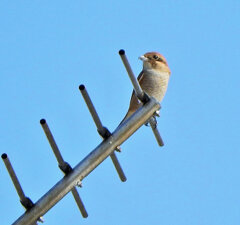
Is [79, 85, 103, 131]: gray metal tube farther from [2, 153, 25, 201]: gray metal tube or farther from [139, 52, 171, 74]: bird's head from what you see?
[139, 52, 171, 74]: bird's head

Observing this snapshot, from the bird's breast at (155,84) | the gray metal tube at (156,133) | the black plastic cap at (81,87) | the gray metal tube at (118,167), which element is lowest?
the bird's breast at (155,84)

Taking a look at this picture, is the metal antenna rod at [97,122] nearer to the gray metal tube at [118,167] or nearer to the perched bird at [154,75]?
the gray metal tube at [118,167]

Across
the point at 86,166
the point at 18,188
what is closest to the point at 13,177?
the point at 18,188

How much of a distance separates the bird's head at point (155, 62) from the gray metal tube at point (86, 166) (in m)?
4.17

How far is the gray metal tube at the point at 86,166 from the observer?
3744mm

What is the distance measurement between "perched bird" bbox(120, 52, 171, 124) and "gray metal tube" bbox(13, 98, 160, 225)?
367cm

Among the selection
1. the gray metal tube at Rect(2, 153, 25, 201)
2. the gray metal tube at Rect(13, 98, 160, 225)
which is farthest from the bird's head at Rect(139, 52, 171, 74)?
the gray metal tube at Rect(2, 153, 25, 201)

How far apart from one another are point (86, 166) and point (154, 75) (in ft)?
13.8

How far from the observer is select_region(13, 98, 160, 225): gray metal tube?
3.74 metres

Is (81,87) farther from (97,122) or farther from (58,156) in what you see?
(58,156)

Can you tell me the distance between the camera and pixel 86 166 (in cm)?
379

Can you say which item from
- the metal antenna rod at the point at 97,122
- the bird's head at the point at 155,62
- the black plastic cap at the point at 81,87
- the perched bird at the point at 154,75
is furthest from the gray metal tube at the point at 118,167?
the bird's head at the point at 155,62

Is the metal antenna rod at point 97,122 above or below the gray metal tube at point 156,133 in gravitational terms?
above

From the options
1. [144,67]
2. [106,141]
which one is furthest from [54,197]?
[144,67]
